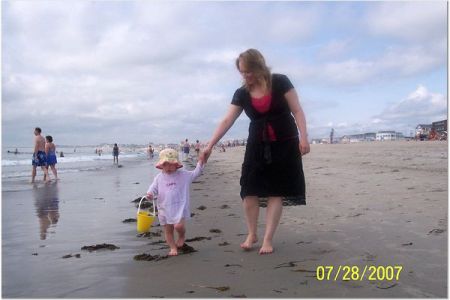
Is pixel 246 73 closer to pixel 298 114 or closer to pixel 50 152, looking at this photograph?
pixel 298 114

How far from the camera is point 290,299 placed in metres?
2.58

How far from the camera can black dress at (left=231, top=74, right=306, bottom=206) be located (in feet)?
12.5

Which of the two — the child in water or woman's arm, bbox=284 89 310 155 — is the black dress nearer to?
woman's arm, bbox=284 89 310 155

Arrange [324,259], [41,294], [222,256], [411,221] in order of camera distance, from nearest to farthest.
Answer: [41,294]
[324,259]
[222,256]
[411,221]

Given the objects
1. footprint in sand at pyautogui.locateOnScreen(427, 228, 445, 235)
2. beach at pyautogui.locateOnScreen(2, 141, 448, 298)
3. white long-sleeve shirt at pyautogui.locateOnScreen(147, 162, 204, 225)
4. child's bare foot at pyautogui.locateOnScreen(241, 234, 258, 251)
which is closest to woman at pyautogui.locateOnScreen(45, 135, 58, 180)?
beach at pyautogui.locateOnScreen(2, 141, 448, 298)

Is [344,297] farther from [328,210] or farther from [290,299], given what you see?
[328,210]

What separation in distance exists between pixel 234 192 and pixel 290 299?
5.82m

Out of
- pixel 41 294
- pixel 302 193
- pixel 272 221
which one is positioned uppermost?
pixel 302 193

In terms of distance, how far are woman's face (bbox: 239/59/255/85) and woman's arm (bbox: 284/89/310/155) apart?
33 centimetres

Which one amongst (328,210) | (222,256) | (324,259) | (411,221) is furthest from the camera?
(328,210)

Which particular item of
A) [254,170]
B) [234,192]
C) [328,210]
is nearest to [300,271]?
[254,170]

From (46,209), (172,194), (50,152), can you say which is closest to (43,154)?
(50,152)

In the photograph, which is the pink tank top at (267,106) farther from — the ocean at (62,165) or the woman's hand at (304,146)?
the ocean at (62,165)
